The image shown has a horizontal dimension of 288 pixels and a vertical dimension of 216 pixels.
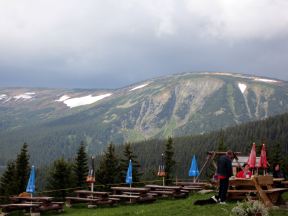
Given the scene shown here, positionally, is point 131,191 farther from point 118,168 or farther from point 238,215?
point 118,168

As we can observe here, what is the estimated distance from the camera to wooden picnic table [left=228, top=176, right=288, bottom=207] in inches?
796

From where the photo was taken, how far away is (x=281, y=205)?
20953 millimetres

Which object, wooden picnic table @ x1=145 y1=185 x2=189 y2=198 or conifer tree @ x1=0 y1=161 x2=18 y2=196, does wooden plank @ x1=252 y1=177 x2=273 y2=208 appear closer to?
wooden picnic table @ x1=145 y1=185 x2=189 y2=198

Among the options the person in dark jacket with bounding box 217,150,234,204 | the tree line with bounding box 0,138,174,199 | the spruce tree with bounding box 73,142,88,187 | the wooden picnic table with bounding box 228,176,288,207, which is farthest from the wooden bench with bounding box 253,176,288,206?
the spruce tree with bounding box 73,142,88,187

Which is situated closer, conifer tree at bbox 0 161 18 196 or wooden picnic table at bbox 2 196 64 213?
wooden picnic table at bbox 2 196 64 213

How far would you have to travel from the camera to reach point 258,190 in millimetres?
20125

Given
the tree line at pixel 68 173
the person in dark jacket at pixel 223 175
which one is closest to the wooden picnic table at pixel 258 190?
the person in dark jacket at pixel 223 175

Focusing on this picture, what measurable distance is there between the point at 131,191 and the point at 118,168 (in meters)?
31.8

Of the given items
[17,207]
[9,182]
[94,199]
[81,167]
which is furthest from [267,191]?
[9,182]

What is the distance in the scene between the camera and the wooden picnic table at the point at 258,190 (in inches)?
796

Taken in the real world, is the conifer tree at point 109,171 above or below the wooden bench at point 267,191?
above

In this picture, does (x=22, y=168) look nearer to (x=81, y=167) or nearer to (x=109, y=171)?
(x=81, y=167)

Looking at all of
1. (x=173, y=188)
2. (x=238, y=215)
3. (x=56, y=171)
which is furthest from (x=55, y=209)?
(x=56, y=171)

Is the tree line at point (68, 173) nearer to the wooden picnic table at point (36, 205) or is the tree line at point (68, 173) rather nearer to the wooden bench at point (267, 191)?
Result: the wooden picnic table at point (36, 205)
